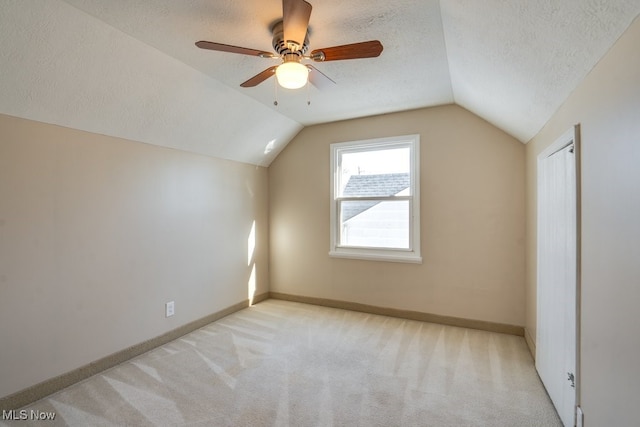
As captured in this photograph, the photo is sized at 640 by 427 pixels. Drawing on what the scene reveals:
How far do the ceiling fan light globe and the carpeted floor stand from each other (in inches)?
82.0

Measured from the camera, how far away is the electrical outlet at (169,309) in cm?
304

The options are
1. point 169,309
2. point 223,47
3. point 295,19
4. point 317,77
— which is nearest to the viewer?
point 295,19

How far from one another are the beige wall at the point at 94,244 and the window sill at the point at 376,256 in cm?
149

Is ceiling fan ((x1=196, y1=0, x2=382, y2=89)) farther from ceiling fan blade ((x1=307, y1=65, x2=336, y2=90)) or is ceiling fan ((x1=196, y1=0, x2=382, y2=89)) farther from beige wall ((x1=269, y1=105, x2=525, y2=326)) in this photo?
beige wall ((x1=269, y1=105, x2=525, y2=326))

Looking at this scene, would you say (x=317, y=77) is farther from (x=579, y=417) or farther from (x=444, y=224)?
(x=579, y=417)

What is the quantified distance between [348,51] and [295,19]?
1.19 ft

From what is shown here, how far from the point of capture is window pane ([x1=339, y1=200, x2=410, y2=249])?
12.2 ft

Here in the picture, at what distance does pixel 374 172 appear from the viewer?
3902mm

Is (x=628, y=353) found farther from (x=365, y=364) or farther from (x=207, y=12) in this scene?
(x=207, y=12)

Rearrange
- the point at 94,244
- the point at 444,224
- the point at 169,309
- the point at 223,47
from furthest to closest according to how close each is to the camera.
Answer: the point at 444,224
the point at 169,309
the point at 94,244
the point at 223,47

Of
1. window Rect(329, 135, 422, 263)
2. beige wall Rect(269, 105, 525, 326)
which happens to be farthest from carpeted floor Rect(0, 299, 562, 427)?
window Rect(329, 135, 422, 263)
